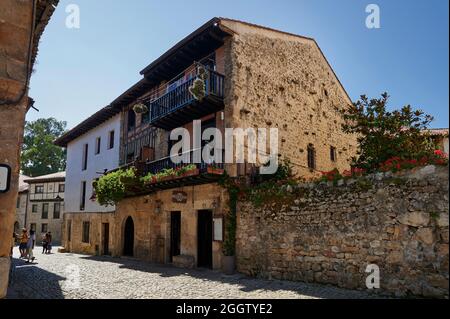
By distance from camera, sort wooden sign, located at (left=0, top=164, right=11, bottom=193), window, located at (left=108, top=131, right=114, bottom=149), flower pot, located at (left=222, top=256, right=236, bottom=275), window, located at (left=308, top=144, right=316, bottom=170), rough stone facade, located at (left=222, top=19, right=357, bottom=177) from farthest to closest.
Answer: window, located at (left=108, top=131, right=114, bottom=149), window, located at (left=308, top=144, right=316, bottom=170), rough stone facade, located at (left=222, top=19, right=357, bottom=177), flower pot, located at (left=222, top=256, right=236, bottom=275), wooden sign, located at (left=0, top=164, right=11, bottom=193)

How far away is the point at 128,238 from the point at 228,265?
30.0 ft

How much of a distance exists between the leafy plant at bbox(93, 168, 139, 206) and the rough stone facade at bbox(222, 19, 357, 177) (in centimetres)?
549

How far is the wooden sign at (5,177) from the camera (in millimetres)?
5059

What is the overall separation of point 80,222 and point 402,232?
20.9 m

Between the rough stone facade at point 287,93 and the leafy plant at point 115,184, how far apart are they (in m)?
5.49

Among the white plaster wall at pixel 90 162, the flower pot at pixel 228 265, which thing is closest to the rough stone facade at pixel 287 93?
the flower pot at pixel 228 265

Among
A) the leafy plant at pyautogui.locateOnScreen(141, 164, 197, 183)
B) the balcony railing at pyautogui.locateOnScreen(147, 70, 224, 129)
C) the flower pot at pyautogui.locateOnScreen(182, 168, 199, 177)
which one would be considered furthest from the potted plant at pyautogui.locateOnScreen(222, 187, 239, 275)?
the balcony railing at pyautogui.locateOnScreen(147, 70, 224, 129)

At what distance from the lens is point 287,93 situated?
1517 centimetres

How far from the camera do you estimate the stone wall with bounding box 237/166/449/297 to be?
698 centimetres

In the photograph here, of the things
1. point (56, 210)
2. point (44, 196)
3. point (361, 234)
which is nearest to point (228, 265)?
point (361, 234)

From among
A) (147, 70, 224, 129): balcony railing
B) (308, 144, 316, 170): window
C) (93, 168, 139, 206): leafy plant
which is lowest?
(93, 168, 139, 206): leafy plant

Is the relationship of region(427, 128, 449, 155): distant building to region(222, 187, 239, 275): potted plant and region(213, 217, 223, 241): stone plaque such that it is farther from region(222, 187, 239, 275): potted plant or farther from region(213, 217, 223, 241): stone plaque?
region(213, 217, 223, 241): stone plaque

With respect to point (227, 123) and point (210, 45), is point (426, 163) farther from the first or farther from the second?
point (210, 45)
